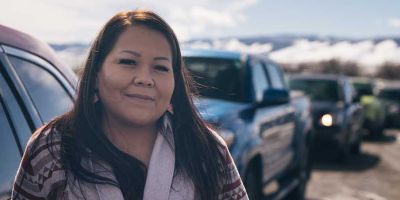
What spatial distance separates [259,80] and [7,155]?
463 cm

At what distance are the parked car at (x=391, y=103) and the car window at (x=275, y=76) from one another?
13.6 metres

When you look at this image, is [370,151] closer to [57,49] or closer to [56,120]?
[57,49]

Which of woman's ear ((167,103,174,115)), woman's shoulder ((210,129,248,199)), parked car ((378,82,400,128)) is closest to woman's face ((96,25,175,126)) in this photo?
woman's ear ((167,103,174,115))

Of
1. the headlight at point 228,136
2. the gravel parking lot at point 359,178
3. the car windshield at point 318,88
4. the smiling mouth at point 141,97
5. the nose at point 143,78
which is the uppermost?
the nose at point 143,78

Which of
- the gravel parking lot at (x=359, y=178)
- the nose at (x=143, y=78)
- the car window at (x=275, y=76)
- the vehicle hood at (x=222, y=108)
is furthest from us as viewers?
the gravel parking lot at (x=359, y=178)

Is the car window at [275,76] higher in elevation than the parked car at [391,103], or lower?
higher

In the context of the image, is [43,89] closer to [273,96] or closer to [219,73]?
[219,73]

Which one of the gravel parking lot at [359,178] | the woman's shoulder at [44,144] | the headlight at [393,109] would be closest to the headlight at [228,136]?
the woman's shoulder at [44,144]

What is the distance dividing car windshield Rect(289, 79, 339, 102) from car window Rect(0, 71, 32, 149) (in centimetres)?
1030

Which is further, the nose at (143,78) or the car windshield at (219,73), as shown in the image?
the car windshield at (219,73)

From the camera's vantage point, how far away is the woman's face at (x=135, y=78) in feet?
5.74

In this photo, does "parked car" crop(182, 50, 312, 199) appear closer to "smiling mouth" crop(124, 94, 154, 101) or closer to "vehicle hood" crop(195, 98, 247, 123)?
"vehicle hood" crop(195, 98, 247, 123)

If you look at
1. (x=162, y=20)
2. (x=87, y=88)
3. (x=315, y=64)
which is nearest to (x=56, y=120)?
(x=87, y=88)

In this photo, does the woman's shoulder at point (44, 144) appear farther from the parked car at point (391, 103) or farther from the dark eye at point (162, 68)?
the parked car at point (391, 103)
